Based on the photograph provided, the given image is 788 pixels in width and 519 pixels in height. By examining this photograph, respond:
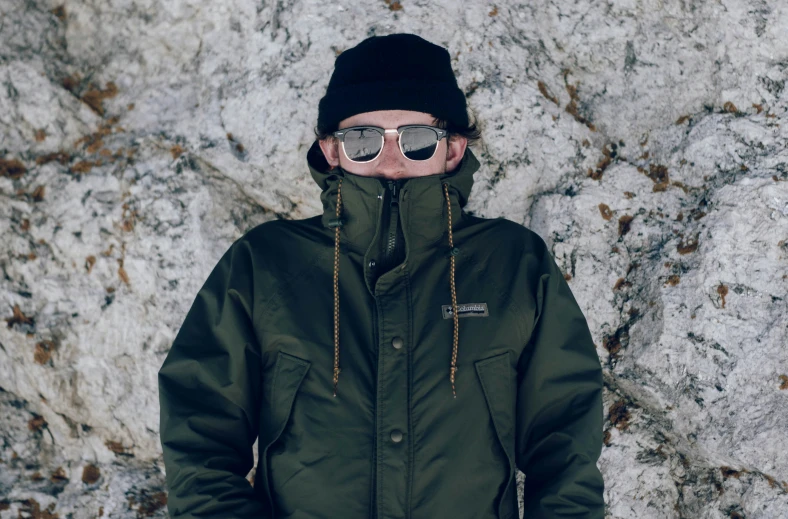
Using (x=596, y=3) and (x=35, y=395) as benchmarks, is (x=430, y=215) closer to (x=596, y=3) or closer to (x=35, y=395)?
(x=596, y=3)

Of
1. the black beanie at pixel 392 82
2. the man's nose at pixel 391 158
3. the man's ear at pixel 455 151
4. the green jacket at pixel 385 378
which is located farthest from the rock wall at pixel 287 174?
the man's nose at pixel 391 158

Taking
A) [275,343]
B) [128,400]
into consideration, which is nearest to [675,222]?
[275,343]

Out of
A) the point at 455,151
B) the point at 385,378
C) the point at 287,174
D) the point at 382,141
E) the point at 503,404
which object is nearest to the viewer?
the point at 385,378

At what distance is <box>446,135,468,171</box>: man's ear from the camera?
3.46 metres

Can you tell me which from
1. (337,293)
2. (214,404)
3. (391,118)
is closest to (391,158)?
(391,118)

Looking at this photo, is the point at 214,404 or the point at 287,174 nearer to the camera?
the point at 214,404

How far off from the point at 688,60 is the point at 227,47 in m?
2.88

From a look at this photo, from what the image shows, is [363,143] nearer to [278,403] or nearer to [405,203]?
[405,203]

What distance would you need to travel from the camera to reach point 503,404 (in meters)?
3.09

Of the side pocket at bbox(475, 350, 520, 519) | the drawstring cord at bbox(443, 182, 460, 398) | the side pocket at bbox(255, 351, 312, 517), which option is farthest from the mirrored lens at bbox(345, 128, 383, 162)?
the side pocket at bbox(475, 350, 520, 519)

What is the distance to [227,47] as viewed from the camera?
13.5 feet

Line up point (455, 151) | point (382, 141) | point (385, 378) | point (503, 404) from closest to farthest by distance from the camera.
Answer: point (385, 378), point (503, 404), point (382, 141), point (455, 151)

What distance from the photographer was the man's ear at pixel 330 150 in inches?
137

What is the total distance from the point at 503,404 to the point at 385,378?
606 millimetres
